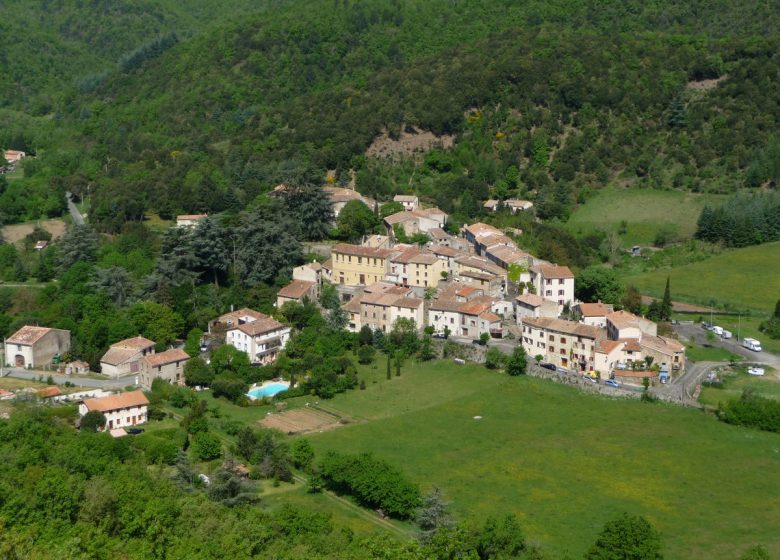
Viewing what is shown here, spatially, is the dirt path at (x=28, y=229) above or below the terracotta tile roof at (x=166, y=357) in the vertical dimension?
above

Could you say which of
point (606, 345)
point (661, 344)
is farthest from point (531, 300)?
point (661, 344)

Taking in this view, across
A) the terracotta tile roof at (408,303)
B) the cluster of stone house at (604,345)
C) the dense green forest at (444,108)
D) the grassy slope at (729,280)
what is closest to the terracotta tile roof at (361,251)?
the terracotta tile roof at (408,303)

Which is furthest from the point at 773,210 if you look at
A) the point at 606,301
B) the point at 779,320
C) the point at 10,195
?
the point at 10,195

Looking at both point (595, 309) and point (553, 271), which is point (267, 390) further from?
point (595, 309)

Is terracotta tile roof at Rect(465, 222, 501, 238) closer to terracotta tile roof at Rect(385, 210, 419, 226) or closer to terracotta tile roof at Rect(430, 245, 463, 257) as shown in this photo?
terracotta tile roof at Rect(385, 210, 419, 226)

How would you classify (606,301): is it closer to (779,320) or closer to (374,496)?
(779,320)

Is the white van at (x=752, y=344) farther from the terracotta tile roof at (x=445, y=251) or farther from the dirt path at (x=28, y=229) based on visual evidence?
the dirt path at (x=28, y=229)
